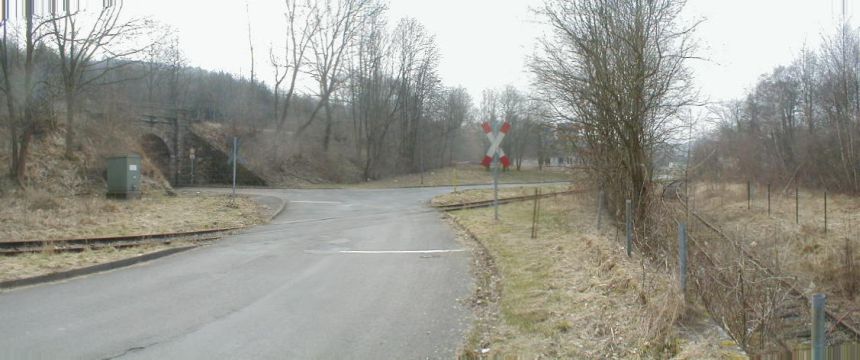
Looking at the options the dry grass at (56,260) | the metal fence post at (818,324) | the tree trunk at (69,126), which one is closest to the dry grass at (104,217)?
the dry grass at (56,260)

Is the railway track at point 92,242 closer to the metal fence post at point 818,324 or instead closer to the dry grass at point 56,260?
the dry grass at point 56,260

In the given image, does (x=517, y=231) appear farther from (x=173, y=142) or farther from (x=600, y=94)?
(x=173, y=142)

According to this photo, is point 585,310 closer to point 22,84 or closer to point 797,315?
point 797,315

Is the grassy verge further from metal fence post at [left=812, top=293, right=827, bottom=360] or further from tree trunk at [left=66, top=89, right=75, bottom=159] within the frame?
tree trunk at [left=66, top=89, right=75, bottom=159]

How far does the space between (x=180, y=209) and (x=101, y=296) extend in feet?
41.2

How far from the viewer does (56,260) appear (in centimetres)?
997

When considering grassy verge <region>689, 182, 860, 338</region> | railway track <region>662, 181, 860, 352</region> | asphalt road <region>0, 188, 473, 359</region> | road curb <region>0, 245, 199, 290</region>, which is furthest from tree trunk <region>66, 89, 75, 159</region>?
railway track <region>662, 181, 860, 352</region>

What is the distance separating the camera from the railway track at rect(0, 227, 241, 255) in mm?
10969

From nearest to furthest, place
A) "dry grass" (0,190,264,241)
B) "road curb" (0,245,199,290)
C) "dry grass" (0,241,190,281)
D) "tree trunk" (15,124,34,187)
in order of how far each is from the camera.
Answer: "road curb" (0,245,199,290) < "dry grass" (0,241,190,281) < "dry grass" (0,190,264,241) < "tree trunk" (15,124,34,187)

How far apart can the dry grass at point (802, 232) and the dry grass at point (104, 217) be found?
13.2 m

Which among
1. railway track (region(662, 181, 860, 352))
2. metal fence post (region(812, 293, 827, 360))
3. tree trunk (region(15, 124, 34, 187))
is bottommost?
railway track (region(662, 181, 860, 352))

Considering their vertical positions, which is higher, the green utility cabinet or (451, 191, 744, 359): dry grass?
the green utility cabinet

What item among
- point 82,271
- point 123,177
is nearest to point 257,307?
point 82,271

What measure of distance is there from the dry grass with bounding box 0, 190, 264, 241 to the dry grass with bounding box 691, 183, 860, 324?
13.2 m
